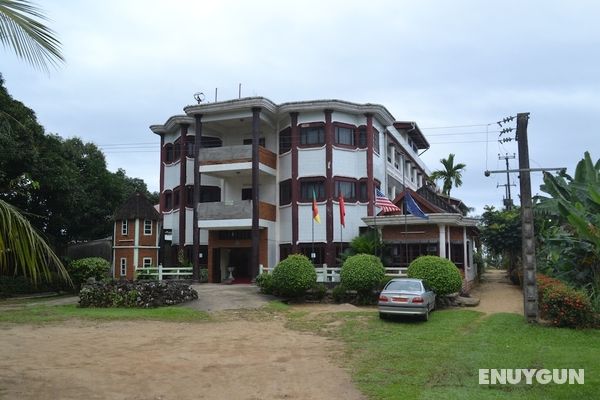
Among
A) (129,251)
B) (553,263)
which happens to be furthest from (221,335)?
(129,251)

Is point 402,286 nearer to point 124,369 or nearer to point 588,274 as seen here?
point 588,274

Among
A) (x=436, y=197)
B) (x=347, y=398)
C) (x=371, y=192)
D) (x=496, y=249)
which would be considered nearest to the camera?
(x=347, y=398)

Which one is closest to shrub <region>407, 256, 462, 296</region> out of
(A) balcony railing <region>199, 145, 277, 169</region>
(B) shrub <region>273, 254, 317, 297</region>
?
(B) shrub <region>273, 254, 317, 297</region>

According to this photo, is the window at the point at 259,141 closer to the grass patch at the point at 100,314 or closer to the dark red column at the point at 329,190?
the dark red column at the point at 329,190

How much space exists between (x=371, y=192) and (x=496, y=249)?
11.8 m

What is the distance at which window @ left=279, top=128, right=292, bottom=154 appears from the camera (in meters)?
30.7

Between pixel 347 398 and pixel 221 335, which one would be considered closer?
pixel 347 398

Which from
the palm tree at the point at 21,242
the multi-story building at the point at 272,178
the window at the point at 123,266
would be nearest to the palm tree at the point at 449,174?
the multi-story building at the point at 272,178

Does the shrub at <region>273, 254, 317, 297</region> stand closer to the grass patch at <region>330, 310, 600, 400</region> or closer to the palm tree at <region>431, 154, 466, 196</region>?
the grass patch at <region>330, 310, 600, 400</region>

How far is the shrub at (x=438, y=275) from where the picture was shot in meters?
21.1

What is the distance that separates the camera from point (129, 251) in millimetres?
31000

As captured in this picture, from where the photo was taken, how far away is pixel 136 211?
31062 millimetres

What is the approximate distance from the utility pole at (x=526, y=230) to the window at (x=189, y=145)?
20.8 meters

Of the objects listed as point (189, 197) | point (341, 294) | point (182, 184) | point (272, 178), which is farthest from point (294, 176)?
point (341, 294)
